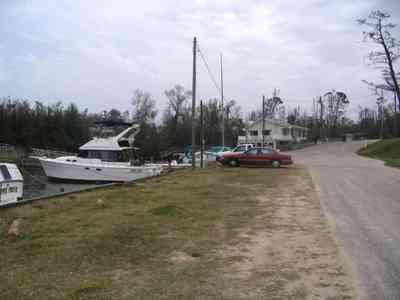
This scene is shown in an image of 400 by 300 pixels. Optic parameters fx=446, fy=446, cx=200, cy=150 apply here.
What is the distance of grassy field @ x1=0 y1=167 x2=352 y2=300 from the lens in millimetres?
4938

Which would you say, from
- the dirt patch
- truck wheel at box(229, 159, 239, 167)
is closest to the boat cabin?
truck wheel at box(229, 159, 239, 167)

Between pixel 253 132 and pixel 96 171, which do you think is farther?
pixel 253 132

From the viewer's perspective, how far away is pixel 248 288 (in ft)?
16.4

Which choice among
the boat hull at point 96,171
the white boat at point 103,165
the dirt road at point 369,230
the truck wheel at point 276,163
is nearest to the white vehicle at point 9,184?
the dirt road at point 369,230

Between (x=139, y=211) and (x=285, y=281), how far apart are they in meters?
5.46

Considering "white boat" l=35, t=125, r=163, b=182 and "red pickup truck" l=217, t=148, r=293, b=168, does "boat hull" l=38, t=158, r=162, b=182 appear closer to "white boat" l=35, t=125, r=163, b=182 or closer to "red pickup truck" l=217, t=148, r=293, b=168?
"white boat" l=35, t=125, r=163, b=182

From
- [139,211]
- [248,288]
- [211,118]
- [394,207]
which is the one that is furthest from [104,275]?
[211,118]

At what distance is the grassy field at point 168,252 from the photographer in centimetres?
494

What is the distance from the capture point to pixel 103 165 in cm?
2708

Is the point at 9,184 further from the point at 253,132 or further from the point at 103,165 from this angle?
the point at 253,132

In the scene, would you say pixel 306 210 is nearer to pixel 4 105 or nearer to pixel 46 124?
pixel 46 124

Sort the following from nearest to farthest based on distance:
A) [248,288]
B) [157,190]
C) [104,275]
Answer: [248,288] → [104,275] → [157,190]

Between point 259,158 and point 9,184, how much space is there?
2020cm

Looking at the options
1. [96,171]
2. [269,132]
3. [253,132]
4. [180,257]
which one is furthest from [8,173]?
[253,132]
